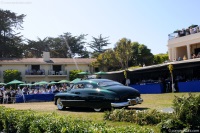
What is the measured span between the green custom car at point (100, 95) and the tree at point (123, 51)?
3670 centimetres

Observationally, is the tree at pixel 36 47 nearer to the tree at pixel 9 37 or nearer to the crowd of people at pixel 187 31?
the tree at pixel 9 37

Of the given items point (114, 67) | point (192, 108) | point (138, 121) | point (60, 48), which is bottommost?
point (138, 121)

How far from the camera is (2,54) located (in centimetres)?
6072

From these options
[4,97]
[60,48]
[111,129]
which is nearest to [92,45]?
[60,48]

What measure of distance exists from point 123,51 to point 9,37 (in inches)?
961

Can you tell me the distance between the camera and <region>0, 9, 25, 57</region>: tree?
5963cm

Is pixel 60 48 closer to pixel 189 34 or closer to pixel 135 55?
Answer: pixel 135 55

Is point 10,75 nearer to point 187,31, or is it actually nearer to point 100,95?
point 187,31

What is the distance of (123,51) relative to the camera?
51000 mm

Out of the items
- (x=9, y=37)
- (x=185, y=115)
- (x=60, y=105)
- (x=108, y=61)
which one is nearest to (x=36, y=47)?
(x=9, y=37)

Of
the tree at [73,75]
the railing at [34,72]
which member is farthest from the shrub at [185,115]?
the railing at [34,72]

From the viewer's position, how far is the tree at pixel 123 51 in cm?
5056

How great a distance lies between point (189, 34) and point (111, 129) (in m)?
30.5

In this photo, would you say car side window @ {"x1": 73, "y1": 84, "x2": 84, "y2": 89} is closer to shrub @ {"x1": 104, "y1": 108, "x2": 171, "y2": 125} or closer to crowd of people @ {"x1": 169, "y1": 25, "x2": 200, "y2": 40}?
shrub @ {"x1": 104, "y1": 108, "x2": 171, "y2": 125}
